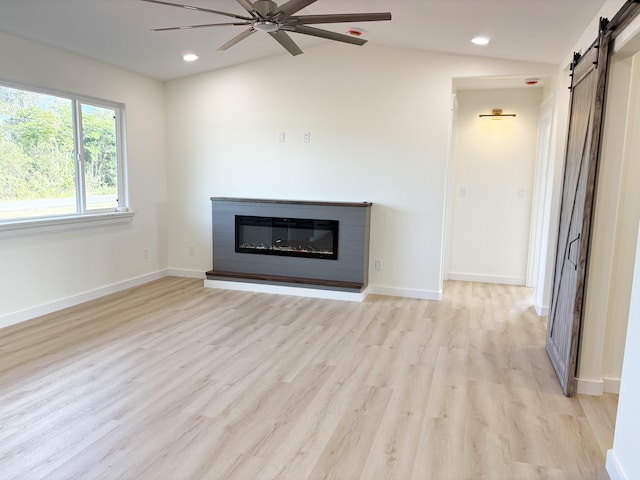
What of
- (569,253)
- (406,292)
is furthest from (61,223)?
(569,253)

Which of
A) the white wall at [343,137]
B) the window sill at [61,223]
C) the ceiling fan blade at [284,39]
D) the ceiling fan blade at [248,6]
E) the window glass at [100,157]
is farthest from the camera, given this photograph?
the white wall at [343,137]

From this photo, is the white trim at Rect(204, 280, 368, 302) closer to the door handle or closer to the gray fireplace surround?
the gray fireplace surround

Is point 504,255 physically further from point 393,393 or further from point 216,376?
point 216,376

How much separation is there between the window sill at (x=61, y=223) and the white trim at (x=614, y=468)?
4446mm

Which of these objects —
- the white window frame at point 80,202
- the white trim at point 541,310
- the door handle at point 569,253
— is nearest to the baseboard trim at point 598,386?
the door handle at point 569,253

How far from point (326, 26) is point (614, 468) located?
3.91m

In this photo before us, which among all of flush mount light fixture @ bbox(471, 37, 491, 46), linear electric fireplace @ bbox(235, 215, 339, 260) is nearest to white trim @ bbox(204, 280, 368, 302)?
linear electric fireplace @ bbox(235, 215, 339, 260)

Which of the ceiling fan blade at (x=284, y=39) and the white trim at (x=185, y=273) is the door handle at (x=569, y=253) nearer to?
the ceiling fan blade at (x=284, y=39)

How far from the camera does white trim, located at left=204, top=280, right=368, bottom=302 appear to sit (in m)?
4.94

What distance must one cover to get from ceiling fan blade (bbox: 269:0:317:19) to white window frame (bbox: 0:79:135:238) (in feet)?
8.69

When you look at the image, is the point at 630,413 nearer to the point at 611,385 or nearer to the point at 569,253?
the point at 611,385

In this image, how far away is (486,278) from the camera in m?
5.96

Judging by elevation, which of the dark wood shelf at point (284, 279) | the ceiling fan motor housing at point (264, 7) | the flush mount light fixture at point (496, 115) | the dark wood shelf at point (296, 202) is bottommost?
the dark wood shelf at point (284, 279)

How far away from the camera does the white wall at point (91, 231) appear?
3.91 m
